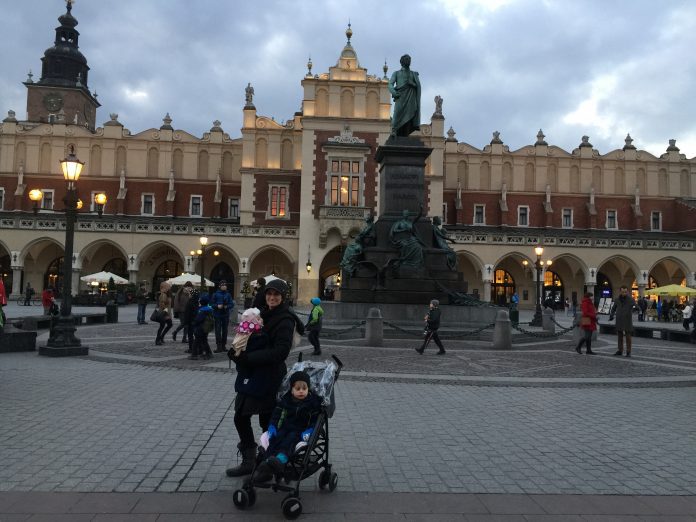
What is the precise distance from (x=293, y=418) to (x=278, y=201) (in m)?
39.8

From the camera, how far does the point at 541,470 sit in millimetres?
4996

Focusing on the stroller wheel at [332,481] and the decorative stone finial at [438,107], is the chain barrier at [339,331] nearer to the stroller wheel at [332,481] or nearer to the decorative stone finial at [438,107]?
the stroller wheel at [332,481]

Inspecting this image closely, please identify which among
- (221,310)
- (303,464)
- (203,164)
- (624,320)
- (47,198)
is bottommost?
(303,464)

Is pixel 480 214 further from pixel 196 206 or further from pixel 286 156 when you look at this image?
pixel 196 206

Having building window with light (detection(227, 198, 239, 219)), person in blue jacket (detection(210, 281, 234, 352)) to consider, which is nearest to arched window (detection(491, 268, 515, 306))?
building window with light (detection(227, 198, 239, 219))

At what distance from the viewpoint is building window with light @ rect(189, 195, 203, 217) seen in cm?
4672

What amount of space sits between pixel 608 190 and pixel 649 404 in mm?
45041

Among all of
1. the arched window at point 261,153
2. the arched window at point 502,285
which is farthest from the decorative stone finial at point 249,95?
the arched window at point 502,285

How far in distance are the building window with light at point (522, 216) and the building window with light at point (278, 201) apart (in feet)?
65.9

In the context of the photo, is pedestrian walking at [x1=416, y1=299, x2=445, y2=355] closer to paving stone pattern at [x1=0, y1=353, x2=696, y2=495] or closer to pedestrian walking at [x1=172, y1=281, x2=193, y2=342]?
paving stone pattern at [x1=0, y1=353, x2=696, y2=495]

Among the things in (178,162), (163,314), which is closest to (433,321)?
(163,314)

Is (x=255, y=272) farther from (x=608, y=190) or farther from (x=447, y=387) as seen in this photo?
(x=447, y=387)

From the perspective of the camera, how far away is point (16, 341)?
1234 cm

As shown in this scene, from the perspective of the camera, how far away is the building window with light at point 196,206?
153 feet
